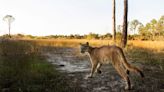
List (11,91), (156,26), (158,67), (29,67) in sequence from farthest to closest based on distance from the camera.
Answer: (156,26) < (158,67) < (29,67) < (11,91)

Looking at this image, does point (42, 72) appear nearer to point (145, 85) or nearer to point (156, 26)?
point (145, 85)

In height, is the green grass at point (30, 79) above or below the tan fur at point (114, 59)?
below

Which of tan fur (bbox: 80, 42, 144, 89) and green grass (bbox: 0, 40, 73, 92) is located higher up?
tan fur (bbox: 80, 42, 144, 89)

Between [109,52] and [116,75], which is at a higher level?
[109,52]

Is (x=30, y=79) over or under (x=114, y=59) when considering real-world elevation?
under

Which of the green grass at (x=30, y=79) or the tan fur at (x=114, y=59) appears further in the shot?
the green grass at (x=30, y=79)

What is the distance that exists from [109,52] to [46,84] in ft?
6.22

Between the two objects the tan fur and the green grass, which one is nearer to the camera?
the tan fur

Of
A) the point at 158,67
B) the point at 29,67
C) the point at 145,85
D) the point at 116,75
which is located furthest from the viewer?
the point at 158,67

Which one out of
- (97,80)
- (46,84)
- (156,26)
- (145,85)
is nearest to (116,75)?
(97,80)

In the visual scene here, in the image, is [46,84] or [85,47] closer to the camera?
[46,84]

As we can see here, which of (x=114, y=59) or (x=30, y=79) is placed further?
(x=30, y=79)

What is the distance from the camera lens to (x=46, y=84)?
24.0 feet

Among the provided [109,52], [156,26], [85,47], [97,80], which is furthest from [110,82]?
[156,26]
